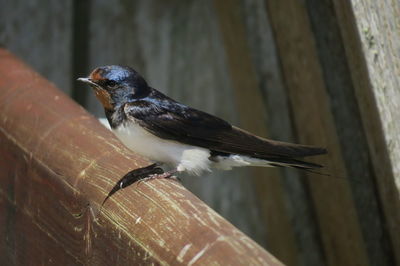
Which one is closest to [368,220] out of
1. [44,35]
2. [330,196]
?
[330,196]

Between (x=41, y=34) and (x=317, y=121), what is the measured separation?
1440mm

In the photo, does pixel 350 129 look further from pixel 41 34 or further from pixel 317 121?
pixel 41 34

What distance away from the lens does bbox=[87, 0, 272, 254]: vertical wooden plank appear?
3.53 meters

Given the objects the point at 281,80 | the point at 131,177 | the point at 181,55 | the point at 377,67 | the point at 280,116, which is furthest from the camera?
the point at 181,55

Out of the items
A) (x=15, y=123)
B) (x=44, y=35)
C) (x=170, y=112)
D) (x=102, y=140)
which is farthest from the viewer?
(x=44, y=35)

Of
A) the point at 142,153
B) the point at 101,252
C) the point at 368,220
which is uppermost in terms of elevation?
the point at 142,153

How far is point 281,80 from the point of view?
2.72m

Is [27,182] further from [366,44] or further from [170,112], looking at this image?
[366,44]

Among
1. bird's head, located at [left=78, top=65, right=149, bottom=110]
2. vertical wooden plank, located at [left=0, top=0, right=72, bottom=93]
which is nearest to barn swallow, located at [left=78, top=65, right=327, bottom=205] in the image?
bird's head, located at [left=78, top=65, right=149, bottom=110]

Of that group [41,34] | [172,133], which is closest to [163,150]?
[172,133]

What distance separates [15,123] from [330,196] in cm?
111

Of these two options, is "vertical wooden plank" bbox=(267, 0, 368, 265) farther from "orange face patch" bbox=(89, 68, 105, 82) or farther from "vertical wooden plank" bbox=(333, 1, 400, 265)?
"orange face patch" bbox=(89, 68, 105, 82)

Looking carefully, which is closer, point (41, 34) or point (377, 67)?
point (377, 67)

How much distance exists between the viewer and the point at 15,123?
2.27m
